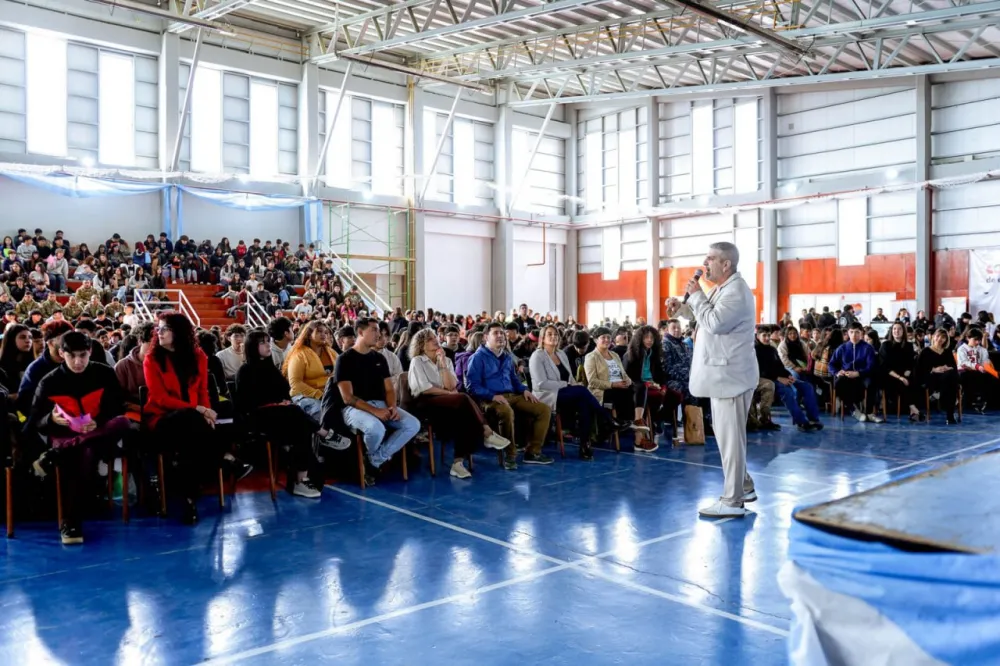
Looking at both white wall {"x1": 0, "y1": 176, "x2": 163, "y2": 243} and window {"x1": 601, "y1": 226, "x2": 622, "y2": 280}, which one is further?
window {"x1": 601, "y1": 226, "x2": 622, "y2": 280}

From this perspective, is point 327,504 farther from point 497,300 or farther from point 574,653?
point 497,300

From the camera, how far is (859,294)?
19.5 m

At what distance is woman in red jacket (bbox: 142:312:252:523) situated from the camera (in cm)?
500

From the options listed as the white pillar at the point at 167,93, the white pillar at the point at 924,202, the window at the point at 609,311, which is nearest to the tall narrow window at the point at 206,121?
the white pillar at the point at 167,93

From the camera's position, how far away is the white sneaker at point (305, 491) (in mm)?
5586

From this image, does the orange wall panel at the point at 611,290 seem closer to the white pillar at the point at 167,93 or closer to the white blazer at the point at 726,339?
the white pillar at the point at 167,93

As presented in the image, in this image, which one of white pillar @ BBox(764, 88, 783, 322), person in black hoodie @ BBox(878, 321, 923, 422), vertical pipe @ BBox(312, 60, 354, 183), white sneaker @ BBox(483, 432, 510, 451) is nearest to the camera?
white sneaker @ BBox(483, 432, 510, 451)

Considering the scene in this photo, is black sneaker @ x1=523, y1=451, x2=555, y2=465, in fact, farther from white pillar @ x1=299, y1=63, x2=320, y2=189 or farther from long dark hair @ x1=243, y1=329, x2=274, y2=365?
white pillar @ x1=299, y1=63, x2=320, y2=189

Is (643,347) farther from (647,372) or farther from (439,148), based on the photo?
(439,148)

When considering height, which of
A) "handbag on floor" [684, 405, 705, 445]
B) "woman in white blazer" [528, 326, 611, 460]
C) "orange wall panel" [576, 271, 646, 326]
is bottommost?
"handbag on floor" [684, 405, 705, 445]

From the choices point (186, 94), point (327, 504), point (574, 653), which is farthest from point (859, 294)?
point (574, 653)

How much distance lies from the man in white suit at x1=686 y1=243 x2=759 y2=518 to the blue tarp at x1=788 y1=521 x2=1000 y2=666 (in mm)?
3023

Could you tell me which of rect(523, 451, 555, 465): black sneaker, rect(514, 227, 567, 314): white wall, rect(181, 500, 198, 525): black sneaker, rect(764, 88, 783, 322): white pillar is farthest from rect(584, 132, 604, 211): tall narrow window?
rect(181, 500, 198, 525): black sneaker

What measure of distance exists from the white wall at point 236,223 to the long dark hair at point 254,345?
13.6m
